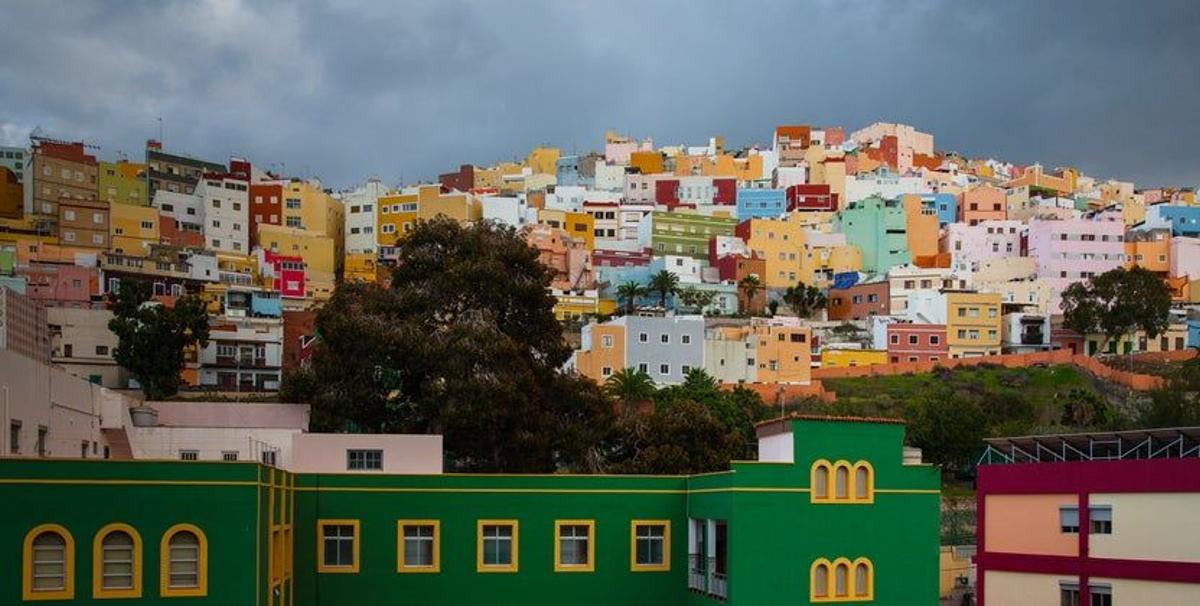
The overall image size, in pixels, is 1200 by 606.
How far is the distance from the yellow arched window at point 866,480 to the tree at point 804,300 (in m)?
59.9

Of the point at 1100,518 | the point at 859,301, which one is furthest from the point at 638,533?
the point at 859,301

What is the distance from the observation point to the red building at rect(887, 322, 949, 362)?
7412 centimetres

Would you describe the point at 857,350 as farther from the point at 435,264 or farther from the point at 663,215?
the point at 435,264

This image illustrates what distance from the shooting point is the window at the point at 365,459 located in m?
27.4

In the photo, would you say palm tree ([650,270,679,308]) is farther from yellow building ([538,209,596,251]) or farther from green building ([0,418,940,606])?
green building ([0,418,940,606])

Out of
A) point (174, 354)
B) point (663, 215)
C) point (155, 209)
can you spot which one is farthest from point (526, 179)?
point (174, 354)

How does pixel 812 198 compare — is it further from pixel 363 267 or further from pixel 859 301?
pixel 363 267

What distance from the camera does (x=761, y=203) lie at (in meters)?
104

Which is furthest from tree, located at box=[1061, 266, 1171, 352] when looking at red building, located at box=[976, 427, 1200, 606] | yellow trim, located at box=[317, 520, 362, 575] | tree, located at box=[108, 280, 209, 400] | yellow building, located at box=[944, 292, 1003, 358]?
yellow trim, located at box=[317, 520, 362, 575]

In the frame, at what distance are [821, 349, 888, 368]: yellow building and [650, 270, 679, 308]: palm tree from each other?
37.2ft

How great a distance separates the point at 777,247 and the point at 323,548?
69.0 meters

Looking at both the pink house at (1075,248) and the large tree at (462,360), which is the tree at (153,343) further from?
the pink house at (1075,248)

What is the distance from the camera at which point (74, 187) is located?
270 feet

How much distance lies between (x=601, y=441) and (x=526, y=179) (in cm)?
8010
